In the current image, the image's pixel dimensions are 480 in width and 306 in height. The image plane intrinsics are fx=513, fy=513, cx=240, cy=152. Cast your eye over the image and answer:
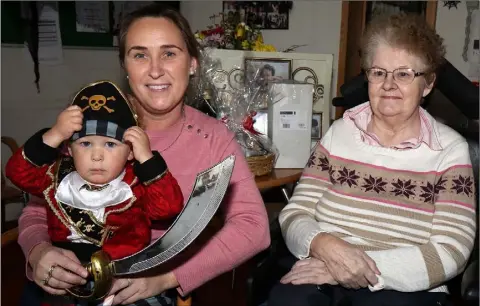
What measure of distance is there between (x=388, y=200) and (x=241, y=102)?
2.80ft

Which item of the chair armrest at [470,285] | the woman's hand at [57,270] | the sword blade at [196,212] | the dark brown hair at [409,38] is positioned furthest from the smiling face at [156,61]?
the chair armrest at [470,285]

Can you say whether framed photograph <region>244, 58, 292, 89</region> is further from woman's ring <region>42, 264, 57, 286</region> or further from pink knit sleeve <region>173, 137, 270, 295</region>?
woman's ring <region>42, 264, 57, 286</region>

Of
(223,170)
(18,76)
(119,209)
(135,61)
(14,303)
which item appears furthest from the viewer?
(18,76)

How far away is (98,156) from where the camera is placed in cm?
131

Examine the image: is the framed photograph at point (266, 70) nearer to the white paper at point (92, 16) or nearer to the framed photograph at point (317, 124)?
the framed photograph at point (317, 124)

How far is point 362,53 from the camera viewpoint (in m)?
1.74

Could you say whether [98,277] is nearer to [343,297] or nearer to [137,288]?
[137,288]

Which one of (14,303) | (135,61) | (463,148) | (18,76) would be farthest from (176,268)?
(18,76)

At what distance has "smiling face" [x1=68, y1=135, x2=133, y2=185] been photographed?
1.31 metres

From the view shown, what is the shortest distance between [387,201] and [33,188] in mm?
1037

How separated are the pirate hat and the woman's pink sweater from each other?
0.22m

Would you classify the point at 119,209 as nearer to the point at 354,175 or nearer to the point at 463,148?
the point at 354,175

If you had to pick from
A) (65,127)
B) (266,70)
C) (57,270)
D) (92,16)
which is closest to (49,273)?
(57,270)

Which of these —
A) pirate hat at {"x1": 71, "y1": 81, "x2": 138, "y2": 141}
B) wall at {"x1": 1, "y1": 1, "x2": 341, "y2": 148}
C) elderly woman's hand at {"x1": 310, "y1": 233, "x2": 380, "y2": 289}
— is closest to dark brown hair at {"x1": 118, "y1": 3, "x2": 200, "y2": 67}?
pirate hat at {"x1": 71, "y1": 81, "x2": 138, "y2": 141}
